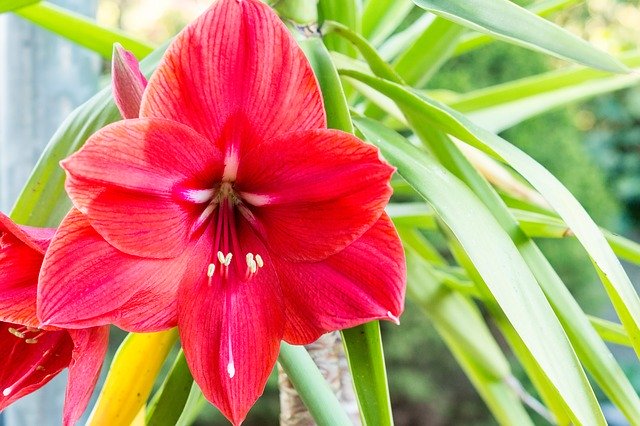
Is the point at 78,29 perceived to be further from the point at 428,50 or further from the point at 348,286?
the point at 348,286

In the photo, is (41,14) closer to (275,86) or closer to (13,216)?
(13,216)

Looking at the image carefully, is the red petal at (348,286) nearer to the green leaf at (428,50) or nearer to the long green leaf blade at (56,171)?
the long green leaf blade at (56,171)

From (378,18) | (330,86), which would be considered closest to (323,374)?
(330,86)

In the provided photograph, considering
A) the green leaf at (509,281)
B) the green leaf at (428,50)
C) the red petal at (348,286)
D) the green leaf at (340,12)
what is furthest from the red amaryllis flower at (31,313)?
the green leaf at (428,50)

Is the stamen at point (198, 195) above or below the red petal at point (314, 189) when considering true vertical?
below

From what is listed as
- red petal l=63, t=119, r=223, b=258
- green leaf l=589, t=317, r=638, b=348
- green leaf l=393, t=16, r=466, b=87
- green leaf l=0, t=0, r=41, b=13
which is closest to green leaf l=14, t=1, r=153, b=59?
green leaf l=0, t=0, r=41, b=13

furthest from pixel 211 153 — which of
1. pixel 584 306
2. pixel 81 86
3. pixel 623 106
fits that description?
pixel 623 106

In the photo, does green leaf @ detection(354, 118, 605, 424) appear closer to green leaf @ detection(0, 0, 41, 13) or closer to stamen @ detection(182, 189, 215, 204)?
stamen @ detection(182, 189, 215, 204)
